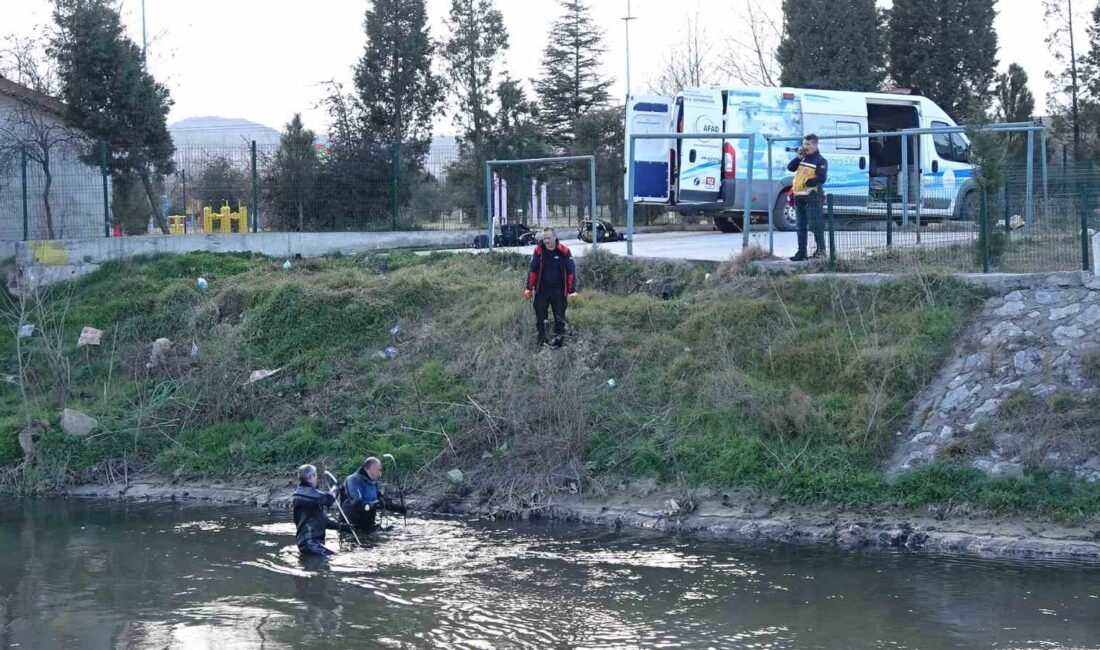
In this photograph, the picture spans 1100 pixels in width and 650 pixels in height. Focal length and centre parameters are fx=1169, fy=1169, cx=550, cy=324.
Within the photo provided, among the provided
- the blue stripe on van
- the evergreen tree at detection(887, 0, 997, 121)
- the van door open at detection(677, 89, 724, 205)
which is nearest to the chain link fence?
the van door open at detection(677, 89, 724, 205)

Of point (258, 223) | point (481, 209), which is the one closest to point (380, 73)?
point (481, 209)

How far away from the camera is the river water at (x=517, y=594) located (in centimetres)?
929

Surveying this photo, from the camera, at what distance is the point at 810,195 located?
16531 millimetres

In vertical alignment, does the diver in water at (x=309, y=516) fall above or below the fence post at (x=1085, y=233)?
below

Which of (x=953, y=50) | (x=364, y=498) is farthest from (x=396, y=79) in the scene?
(x=364, y=498)

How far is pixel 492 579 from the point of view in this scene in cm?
1082

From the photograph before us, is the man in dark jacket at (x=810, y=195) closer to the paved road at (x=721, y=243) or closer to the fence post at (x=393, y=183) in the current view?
the paved road at (x=721, y=243)

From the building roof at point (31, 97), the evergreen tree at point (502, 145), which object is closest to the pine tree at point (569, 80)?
the evergreen tree at point (502, 145)

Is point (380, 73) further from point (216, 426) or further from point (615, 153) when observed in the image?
point (216, 426)

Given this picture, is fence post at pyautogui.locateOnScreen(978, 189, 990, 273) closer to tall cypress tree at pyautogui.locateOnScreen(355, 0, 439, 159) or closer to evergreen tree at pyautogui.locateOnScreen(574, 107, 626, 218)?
evergreen tree at pyautogui.locateOnScreen(574, 107, 626, 218)

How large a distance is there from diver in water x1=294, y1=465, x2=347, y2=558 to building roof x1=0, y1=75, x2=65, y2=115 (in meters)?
16.3

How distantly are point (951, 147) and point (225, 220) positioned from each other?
14600mm

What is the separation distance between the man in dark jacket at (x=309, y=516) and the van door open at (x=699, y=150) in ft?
36.2

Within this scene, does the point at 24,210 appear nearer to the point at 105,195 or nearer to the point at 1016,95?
the point at 105,195
